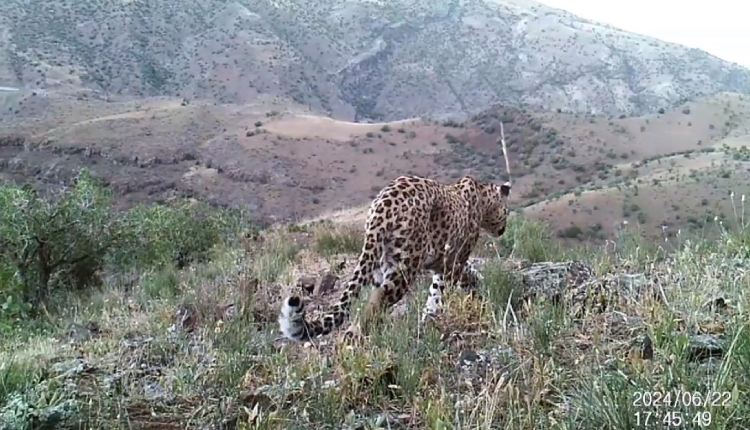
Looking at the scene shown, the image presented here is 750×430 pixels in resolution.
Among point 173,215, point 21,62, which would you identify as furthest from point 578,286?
point 21,62

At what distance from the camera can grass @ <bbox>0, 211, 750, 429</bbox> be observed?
3.47m

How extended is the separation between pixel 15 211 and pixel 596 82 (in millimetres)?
90232

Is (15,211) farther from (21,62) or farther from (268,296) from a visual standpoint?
(21,62)

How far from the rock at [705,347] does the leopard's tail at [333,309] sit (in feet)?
9.29

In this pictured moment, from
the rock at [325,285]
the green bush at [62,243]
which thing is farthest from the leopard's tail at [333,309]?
the green bush at [62,243]

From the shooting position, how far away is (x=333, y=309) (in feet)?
20.9

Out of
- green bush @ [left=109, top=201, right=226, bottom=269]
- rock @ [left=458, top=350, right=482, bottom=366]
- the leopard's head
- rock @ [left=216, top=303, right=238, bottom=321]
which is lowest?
green bush @ [left=109, top=201, right=226, bottom=269]

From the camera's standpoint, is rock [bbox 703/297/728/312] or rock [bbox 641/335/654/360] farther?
rock [bbox 703/297/728/312]

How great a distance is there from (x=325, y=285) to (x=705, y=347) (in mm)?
5629

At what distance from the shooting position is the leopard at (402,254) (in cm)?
610

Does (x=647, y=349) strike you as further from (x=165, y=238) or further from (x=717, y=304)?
(x=165, y=238)

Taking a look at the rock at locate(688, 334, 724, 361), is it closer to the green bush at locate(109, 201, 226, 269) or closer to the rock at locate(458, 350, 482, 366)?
the rock at locate(458, 350, 482, 366)
